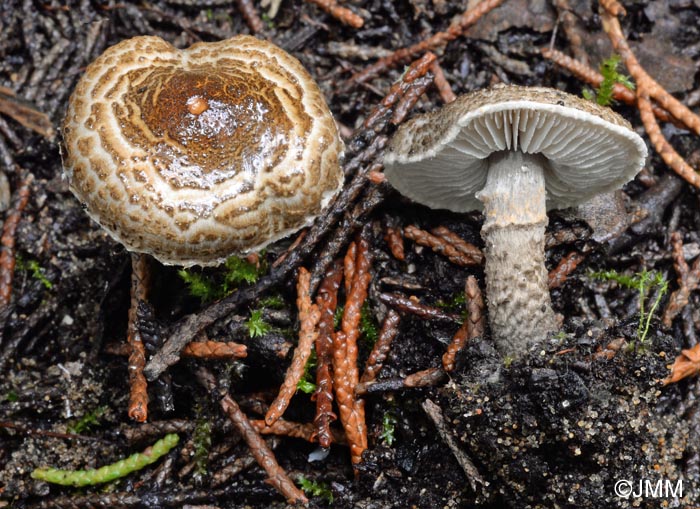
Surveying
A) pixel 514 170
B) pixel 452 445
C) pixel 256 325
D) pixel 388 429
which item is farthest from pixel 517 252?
pixel 256 325

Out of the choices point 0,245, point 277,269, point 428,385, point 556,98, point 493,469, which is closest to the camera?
point 556,98

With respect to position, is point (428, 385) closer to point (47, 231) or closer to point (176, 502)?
point (176, 502)

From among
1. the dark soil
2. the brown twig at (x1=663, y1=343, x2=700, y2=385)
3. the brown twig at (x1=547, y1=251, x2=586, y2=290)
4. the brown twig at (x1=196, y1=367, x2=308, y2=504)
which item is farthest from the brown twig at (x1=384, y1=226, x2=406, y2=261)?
the brown twig at (x1=663, y1=343, x2=700, y2=385)

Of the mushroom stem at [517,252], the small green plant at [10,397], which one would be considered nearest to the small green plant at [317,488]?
the mushroom stem at [517,252]

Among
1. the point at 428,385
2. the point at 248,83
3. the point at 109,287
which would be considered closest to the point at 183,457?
the point at 109,287

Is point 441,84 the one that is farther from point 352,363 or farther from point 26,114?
point 26,114
